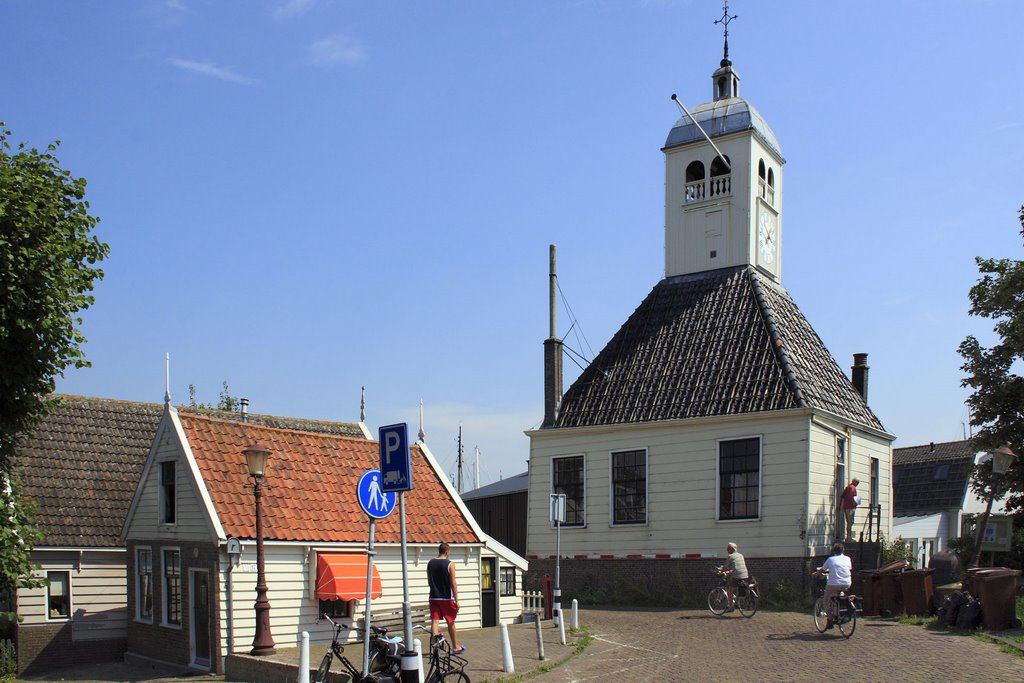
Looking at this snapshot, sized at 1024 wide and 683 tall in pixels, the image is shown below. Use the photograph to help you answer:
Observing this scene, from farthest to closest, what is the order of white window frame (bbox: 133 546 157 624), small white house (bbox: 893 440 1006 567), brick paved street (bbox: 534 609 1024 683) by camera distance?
small white house (bbox: 893 440 1006 567) < white window frame (bbox: 133 546 157 624) < brick paved street (bbox: 534 609 1024 683)

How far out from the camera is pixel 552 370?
28719mm

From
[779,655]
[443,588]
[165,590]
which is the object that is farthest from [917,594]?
Answer: [165,590]

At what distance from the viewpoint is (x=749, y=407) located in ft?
81.3

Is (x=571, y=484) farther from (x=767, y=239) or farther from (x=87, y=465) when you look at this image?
(x=87, y=465)

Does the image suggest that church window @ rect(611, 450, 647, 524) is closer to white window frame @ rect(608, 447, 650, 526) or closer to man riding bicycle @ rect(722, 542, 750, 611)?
white window frame @ rect(608, 447, 650, 526)

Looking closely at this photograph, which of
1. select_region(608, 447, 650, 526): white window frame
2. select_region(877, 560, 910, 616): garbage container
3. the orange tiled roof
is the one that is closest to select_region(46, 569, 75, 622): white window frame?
the orange tiled roof

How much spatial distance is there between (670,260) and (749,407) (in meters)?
7.05

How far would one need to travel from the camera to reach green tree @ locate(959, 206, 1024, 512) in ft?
87.0

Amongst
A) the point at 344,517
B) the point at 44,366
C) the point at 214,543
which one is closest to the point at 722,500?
the point at 344,517

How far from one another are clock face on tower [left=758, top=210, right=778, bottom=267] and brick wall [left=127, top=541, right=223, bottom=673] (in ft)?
60.5

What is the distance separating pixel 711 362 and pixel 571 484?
17.3ft

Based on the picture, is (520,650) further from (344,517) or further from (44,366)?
(44,366)

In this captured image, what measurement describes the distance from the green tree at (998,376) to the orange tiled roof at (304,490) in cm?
1570

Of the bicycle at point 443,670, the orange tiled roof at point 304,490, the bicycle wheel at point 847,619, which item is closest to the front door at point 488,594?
the orange tiled roof at point 304,490
